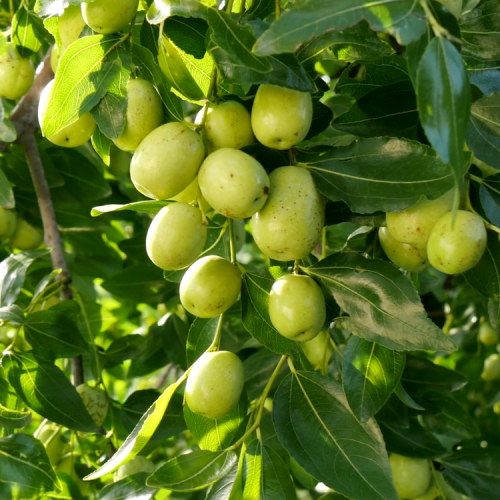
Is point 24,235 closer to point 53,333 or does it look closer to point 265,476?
point 53,333

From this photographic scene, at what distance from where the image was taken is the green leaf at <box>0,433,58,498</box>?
1528 millimetres

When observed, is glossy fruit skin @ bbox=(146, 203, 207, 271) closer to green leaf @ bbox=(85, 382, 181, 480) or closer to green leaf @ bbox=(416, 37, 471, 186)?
green leaf @ bbox=(85, 382, 181, 480)

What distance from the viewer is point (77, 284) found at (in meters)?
2.40

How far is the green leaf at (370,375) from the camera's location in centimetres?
116

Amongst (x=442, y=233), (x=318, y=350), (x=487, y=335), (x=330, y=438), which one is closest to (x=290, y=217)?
(x=442, y=233)

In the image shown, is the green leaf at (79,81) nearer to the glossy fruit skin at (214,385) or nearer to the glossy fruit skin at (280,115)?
the glossy fruit skin at (280,115)

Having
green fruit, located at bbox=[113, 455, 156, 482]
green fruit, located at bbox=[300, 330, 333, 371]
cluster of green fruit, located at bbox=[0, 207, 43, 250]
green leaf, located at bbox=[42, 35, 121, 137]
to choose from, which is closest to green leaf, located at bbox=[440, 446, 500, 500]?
green fruit, located at bbox=[300, 330, 333, 371]

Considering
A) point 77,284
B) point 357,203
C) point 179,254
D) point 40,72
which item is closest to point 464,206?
point 357,203

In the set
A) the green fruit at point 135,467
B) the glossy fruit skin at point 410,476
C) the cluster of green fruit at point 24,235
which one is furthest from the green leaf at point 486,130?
the cluster of green fruit at point 24,235

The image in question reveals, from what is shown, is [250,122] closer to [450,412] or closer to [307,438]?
[307,438]

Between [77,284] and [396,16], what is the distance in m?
1.85

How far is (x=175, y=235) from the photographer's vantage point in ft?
3.33

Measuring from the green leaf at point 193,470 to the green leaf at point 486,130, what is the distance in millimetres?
708

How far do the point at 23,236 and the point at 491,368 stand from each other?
2033 mm
